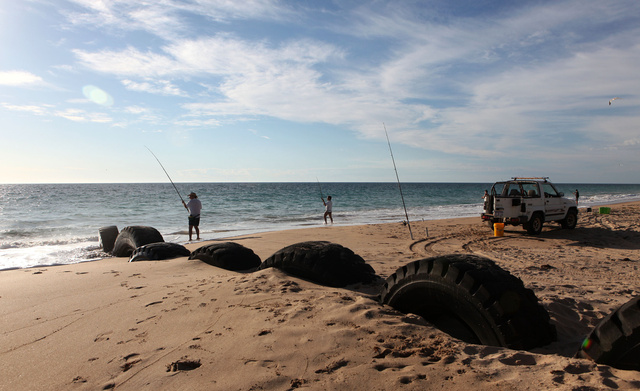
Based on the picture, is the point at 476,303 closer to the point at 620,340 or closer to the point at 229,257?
the point at 620,340

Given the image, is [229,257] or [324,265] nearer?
[324,265]

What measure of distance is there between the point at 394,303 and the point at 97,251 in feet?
33.9

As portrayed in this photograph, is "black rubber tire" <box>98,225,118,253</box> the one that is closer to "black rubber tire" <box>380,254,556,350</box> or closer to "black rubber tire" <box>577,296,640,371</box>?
"black rubber tire" <box>380,254,556,350</box>

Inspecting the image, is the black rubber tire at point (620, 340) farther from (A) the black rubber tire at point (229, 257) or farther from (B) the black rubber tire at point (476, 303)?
(A) the black rubber tire at point (229, 257)

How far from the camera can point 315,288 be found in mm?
4156

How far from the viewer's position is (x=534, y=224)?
1232cm

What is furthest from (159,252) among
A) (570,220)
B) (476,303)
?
(570,220)

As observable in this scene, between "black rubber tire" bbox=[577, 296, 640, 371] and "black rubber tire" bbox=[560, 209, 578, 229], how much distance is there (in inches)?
520

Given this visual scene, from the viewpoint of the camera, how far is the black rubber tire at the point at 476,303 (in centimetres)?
259

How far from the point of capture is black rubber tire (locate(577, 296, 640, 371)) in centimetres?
199

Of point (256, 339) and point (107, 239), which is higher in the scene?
point (256, 339)

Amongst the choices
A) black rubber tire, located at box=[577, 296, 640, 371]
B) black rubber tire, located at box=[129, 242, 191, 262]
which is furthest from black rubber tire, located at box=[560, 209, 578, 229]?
black rubber tire, located at box=[577, 296, 640, 371]

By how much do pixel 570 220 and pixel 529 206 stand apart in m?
2.58

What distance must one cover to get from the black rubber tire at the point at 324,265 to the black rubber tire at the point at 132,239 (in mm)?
5480
